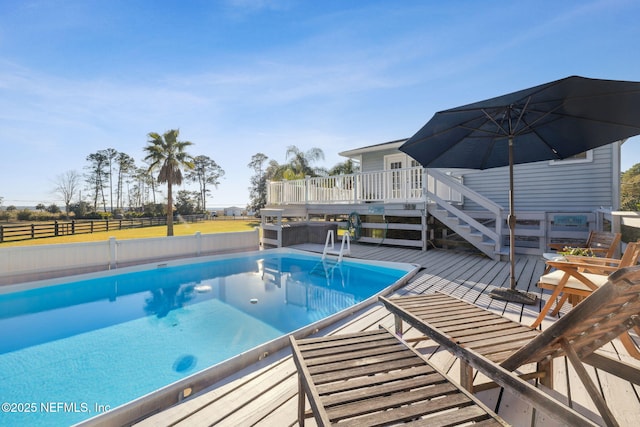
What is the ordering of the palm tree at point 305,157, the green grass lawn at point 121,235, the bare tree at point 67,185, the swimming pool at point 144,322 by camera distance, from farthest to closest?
1. the bare tree at point 67,185
2. the palm tree at point 305,157
3. the green grass lawn at point 121,235
4. the swimming pool at point 144,322

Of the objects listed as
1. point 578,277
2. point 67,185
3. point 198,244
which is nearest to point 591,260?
point 578,277

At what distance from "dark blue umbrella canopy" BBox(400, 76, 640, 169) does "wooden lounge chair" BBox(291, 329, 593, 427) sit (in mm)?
3109

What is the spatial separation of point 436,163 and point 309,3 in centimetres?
511

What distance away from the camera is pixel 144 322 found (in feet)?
15.5

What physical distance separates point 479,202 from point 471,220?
21.5 inches

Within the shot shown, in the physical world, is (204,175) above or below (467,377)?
above

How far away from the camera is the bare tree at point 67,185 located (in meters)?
32.0

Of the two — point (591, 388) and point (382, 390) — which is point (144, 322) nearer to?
point (382, 390)

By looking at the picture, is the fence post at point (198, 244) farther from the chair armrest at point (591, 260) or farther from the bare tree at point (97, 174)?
the bare tree at point (97, 174)

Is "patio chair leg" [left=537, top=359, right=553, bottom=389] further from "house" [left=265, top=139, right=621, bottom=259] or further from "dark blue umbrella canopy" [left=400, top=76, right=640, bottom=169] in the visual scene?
"house" [left=265, top=139, right=621, bottom=259]

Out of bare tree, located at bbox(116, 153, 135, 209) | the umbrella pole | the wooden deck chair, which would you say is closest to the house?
the umbrella pole

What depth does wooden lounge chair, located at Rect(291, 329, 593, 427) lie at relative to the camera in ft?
3.88

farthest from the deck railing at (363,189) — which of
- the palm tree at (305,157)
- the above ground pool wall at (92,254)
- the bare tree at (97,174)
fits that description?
the bare tree at (97,174)

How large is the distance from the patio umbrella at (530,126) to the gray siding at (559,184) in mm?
4391
